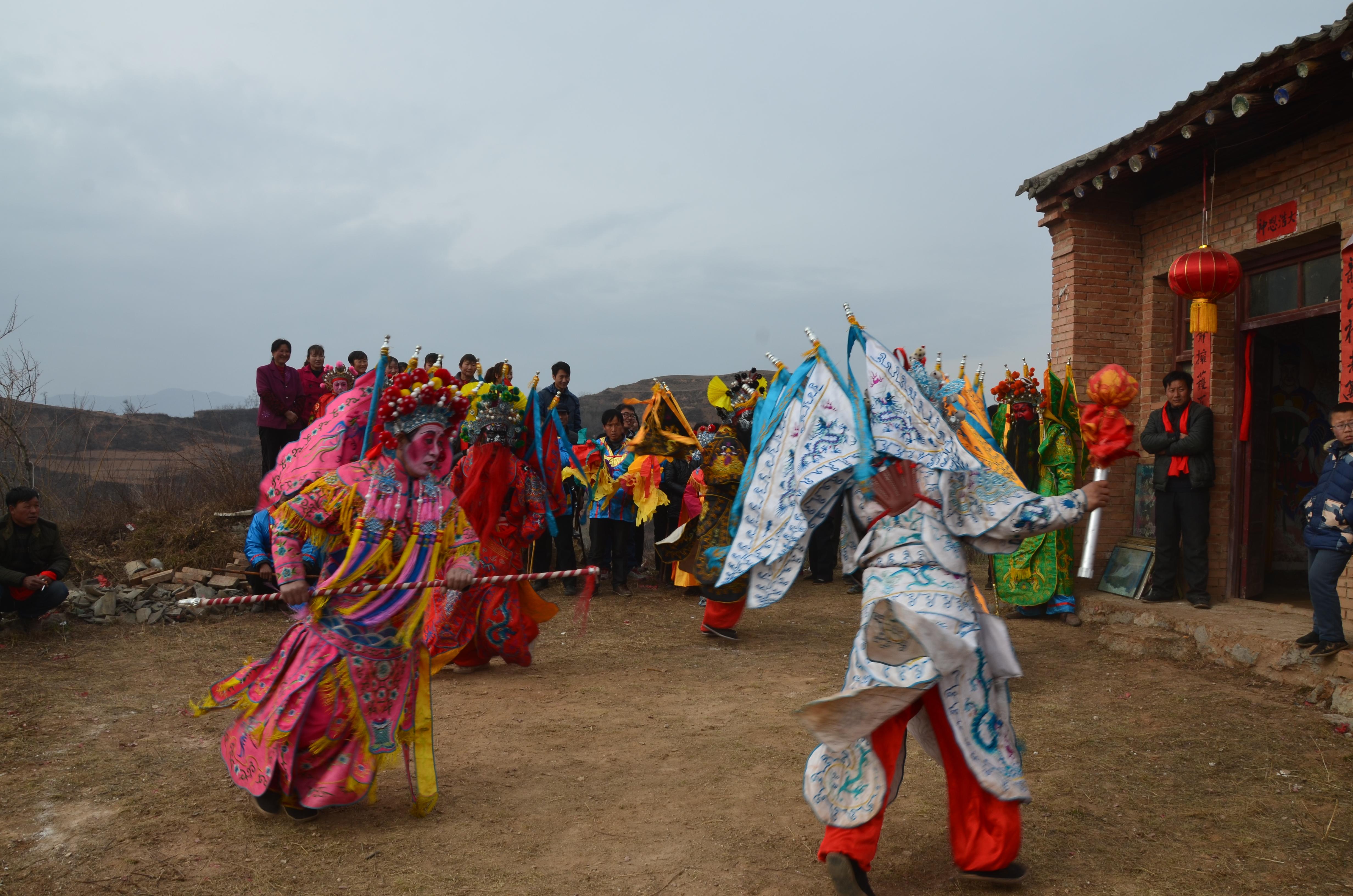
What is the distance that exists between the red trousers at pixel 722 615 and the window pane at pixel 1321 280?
515 centimetres

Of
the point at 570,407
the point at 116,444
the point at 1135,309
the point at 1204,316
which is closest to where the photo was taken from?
the point at 1204,316

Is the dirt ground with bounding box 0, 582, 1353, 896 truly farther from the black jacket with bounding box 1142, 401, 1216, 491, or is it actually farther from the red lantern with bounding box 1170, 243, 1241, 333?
the red lantern with bounding box 1170, 243, 1241, 333

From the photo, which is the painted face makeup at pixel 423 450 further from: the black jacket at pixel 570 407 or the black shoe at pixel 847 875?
the black jacket at pixel 570 407

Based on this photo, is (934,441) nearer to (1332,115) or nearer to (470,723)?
(470,723)

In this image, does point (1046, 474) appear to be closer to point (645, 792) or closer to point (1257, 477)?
point (1257, 477)

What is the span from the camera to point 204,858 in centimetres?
350

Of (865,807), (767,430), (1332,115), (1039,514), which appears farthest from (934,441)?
(1332,115)

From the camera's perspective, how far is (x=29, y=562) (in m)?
6.93

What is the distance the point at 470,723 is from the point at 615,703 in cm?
98

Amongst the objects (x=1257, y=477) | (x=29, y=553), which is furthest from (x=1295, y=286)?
(x=29, y=553)

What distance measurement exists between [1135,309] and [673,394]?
9444 millimetres

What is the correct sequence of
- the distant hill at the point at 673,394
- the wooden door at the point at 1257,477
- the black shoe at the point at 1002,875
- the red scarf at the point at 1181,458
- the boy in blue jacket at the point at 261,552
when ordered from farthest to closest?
the distant hill at the point at 673,394
the wooden door at the point at 1257,477
the red scarf at the point at 1181,458
the boy in blue jacket at the point at 261,552
the black shoe at the point at 1002,875

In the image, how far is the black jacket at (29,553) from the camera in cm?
679

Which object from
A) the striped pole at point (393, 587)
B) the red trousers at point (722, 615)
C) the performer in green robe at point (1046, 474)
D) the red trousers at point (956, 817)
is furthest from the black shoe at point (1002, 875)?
the performer in green robe at point (1046, 474)
